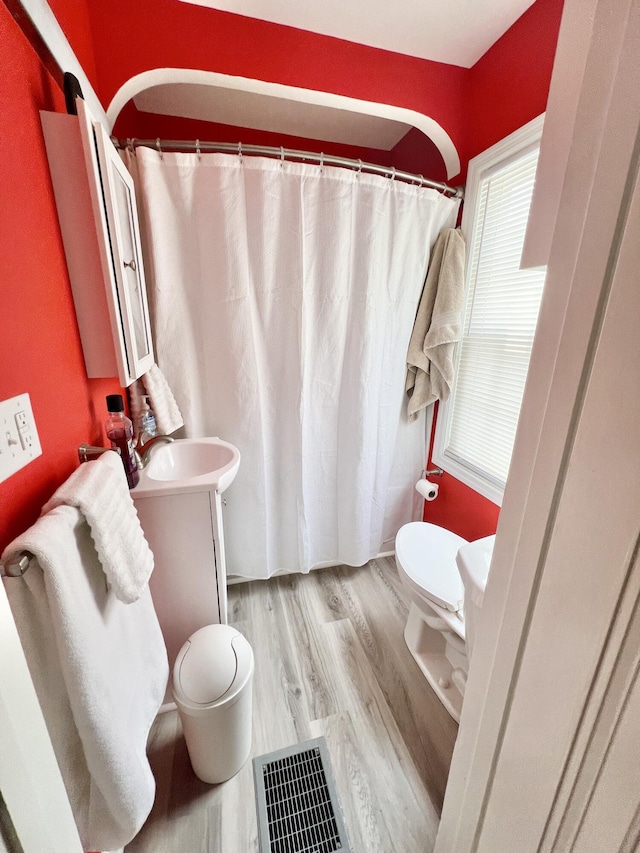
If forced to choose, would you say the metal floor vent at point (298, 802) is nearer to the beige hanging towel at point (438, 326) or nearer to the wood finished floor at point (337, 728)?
the wood finished floor at point (337, 728)

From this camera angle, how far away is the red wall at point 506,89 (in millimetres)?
1153

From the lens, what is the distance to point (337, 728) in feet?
3.91

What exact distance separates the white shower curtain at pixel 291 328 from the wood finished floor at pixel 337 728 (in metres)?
0.28

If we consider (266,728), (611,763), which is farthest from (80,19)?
(266,728)

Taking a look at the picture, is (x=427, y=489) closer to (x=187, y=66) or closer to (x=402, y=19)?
(x=402, y=19)

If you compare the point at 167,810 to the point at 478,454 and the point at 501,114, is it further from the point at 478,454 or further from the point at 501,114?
the point at 501,114

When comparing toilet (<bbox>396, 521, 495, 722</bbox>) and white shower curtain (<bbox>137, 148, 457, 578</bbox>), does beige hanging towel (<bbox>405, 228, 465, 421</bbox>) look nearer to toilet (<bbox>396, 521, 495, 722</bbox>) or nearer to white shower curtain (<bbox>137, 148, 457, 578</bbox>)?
white shower curtain (<bbox>137, 148, 457, 578</bbox>)

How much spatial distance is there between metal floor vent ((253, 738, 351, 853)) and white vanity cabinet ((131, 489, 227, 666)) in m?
0.49

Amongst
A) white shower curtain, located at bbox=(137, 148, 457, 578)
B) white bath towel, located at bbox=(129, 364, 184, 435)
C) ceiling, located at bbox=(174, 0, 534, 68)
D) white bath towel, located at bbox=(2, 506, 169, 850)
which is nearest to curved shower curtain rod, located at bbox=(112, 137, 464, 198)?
white shower curtain, located at bbox=(137, 148, 457, 578)

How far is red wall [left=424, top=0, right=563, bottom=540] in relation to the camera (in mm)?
1153

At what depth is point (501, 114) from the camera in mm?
1334

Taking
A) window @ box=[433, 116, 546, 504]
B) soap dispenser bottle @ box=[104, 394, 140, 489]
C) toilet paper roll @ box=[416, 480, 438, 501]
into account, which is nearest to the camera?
Answer: soap dispenser bottle @ box=[104, 394, 140, 489]

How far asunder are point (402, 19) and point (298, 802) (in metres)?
2.78

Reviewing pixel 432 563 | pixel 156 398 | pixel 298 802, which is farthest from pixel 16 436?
pixel 432 563
